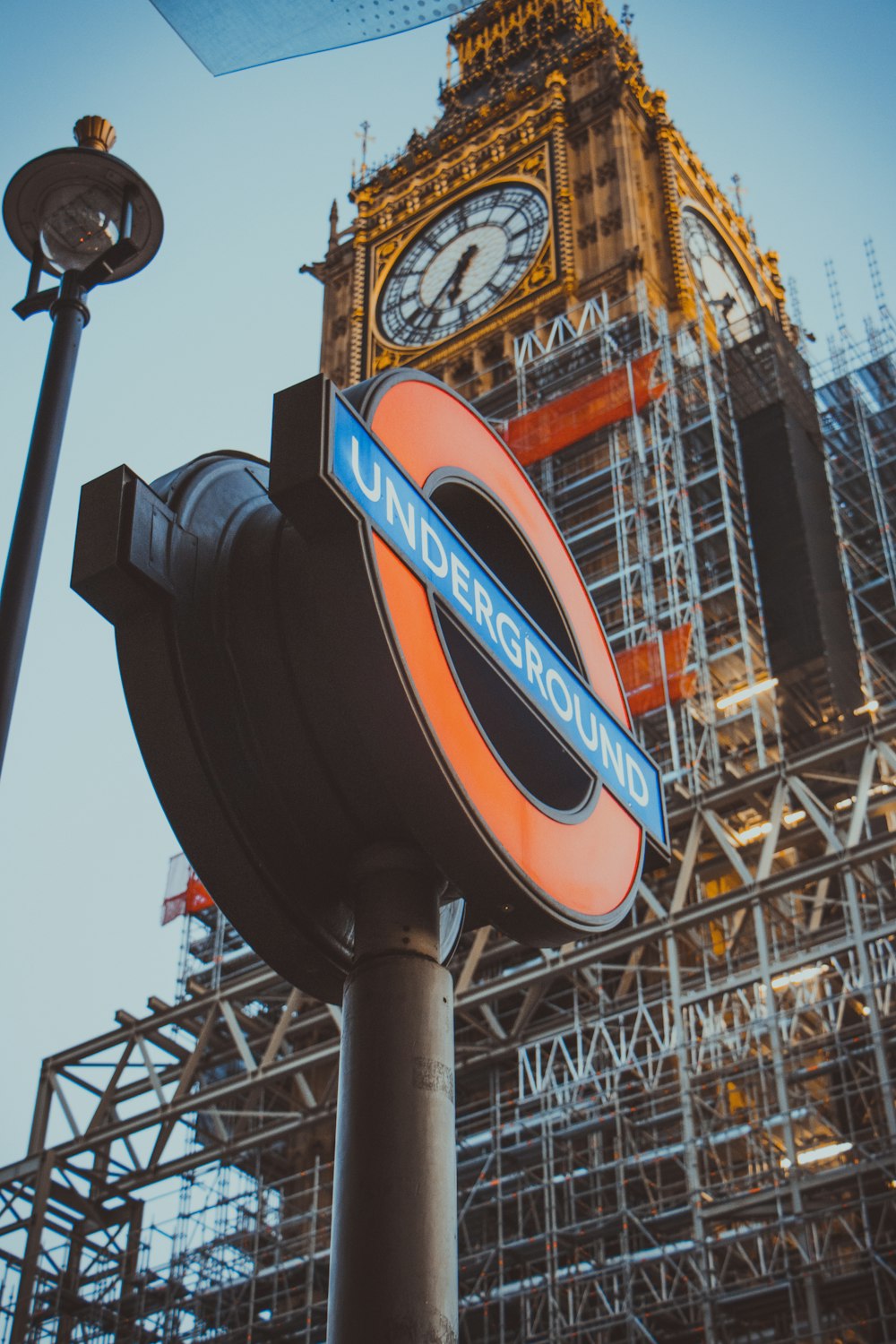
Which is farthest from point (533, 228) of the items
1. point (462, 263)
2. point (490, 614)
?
point (490, 614)

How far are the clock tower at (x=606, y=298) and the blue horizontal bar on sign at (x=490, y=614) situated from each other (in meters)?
20.5

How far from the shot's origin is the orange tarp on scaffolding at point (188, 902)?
1160 inches

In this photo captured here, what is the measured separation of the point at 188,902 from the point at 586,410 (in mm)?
11686

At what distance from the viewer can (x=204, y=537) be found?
4895 mm

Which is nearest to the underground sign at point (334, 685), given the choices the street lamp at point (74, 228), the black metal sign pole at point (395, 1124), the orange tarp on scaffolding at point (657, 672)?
Result: the black metal sign pole at point (395, 1124)

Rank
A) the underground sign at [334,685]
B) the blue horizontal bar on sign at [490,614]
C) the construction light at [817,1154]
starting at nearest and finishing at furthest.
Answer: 1. the underground sign at [334,685]
2. the blue horizontal bar on sign at [490,614]
3. the construction light at [817,1154]

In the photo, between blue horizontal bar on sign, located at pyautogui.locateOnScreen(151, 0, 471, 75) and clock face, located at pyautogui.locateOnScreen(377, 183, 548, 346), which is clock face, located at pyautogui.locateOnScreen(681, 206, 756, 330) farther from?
blue horizontal bar on sign, located at pyautogui.locateOnScreen(151, 0, 471, 75)

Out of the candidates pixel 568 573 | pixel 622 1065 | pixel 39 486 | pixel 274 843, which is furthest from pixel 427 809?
pixel 622 1065

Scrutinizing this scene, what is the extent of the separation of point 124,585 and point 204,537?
1.23ft

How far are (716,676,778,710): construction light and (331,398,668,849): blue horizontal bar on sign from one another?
20210 millimetres

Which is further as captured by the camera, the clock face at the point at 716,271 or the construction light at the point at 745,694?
the clock face at the point at 716,271

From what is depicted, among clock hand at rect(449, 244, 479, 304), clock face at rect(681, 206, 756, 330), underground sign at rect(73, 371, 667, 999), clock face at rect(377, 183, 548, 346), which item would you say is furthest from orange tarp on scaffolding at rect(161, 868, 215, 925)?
underground sign at rect(73, 371, 667, 999)

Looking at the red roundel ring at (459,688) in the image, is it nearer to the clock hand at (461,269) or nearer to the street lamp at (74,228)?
the street lamp at (74,228)

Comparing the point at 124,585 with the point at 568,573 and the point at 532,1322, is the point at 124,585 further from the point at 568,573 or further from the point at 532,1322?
the point at 532,1322
